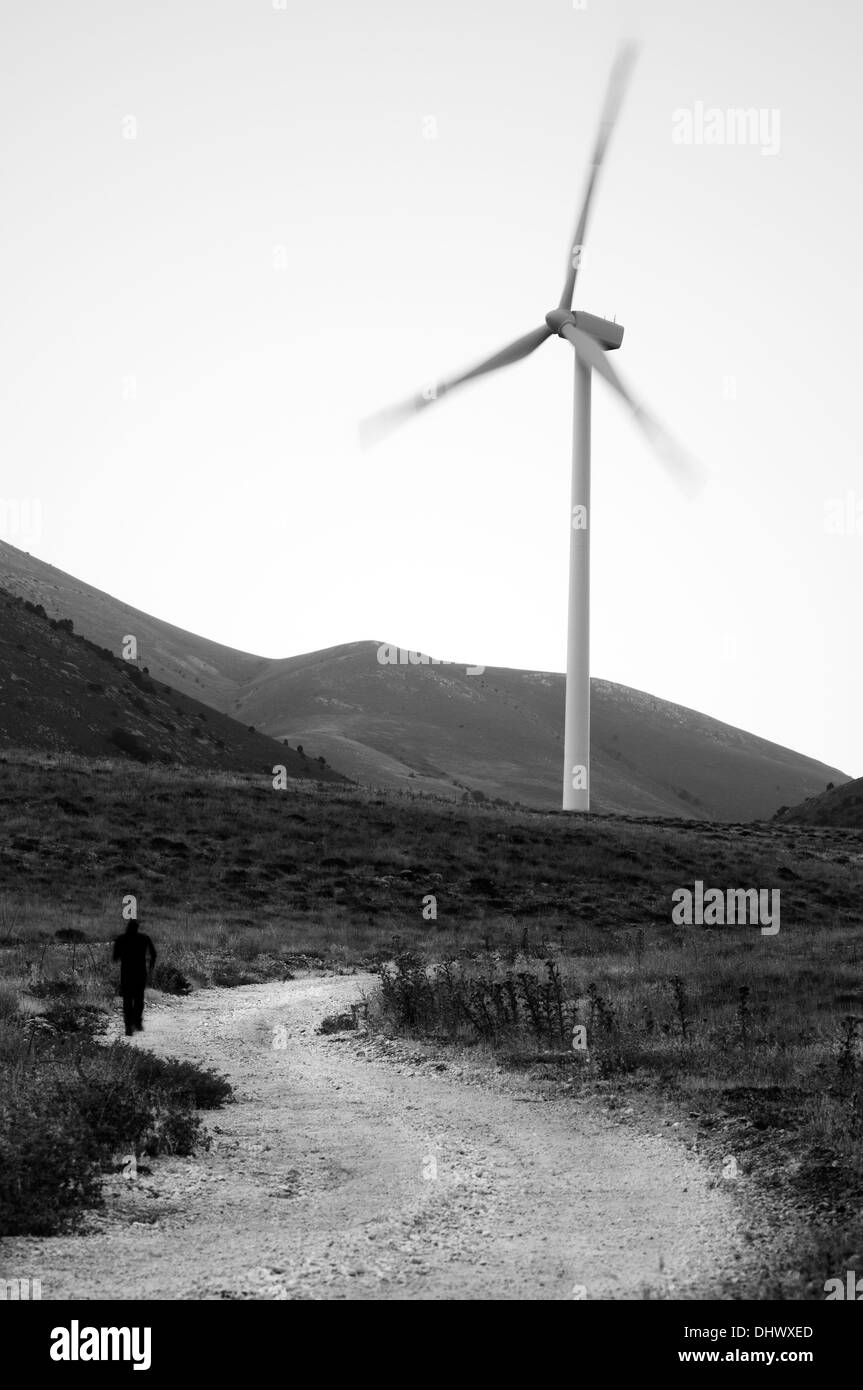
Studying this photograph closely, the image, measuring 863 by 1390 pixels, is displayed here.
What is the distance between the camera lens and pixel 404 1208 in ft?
33.9

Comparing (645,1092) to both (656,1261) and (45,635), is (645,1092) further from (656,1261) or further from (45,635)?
(45,635)

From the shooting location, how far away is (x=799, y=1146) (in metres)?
11.8

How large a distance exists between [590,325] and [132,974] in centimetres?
5430

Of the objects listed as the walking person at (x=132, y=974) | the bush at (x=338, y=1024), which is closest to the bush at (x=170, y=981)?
the bush at (x=338, y=1024)

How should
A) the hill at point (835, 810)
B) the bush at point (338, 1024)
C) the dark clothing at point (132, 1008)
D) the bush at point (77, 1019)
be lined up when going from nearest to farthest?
the bush at point (77, 1019) → the dark clothing at point (132, 1008) → the bush at point (338, 1024) → the hill at point (835, 810)

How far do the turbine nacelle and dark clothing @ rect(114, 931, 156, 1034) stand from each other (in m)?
52.4

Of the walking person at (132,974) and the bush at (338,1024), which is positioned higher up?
the walking person at (132,974)

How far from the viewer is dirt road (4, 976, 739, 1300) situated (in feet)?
27.8

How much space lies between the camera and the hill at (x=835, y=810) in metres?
111

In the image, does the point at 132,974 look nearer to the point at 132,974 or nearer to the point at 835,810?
the point at 132,974

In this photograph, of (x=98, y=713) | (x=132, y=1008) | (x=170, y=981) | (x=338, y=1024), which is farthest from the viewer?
(x=98, y=713)

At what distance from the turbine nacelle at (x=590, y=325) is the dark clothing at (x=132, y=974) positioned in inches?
2063

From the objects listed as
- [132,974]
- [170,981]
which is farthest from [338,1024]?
[170,981]

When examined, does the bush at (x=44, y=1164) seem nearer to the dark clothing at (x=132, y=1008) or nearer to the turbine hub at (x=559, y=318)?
the dark clothing at (x=132, y=1008)
